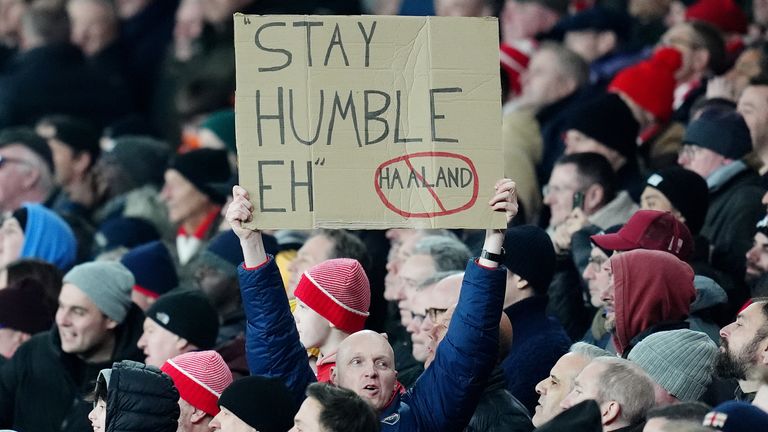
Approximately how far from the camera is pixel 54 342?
30.7 feet

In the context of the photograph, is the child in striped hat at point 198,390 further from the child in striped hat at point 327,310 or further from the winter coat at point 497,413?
the winter coat at point 497,413

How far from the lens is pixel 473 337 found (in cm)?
691

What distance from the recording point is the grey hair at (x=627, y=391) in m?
6.75

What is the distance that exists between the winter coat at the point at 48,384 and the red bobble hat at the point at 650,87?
13.4 ft

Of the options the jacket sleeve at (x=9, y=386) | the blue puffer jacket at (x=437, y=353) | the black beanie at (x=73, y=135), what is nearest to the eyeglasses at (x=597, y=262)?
the blue puffer jacket at (x=437, y=353)

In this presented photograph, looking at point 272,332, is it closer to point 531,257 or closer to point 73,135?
point 531,257

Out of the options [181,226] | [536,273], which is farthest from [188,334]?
[181,226]

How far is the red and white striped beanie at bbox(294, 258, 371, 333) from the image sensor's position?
25.5 feet

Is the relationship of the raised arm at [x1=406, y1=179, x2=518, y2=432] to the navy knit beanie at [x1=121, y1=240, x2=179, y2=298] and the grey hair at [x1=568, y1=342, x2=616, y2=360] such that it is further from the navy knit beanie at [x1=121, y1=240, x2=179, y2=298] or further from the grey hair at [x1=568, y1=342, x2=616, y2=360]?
the navy knit beanie at [x1=121, y1=240, x2=179, y2=298]

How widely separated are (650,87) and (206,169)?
3.12 m

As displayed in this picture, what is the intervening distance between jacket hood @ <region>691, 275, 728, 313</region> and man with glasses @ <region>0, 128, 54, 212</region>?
5.78 m

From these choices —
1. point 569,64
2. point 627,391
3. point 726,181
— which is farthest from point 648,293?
point 569,64

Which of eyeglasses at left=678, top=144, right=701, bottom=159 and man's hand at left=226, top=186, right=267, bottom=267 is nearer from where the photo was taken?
man's hand at left=226, top=186, right=267, bottom=267

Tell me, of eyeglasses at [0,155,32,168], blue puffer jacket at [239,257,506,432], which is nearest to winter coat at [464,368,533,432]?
blue puffer jacket at [239,257,506,432]
